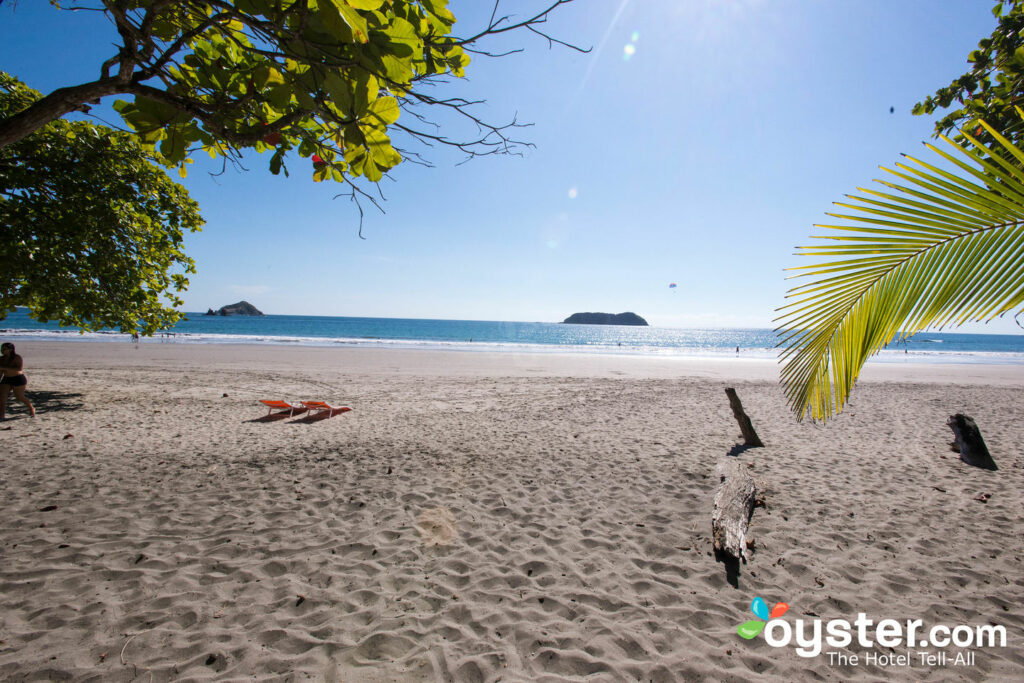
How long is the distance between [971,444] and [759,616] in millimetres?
6559

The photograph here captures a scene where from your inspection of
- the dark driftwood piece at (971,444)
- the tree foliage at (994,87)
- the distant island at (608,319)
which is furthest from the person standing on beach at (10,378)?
the distant island at (608,319)

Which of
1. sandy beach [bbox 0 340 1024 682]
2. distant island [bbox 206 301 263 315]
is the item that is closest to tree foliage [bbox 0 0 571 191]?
sandy beach [bbox 0 340 1024 682]

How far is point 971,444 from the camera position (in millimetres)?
6500

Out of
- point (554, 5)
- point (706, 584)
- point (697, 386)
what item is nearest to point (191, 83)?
point (554, 5)

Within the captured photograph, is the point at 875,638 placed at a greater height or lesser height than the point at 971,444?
lesser

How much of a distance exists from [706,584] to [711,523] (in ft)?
3.63

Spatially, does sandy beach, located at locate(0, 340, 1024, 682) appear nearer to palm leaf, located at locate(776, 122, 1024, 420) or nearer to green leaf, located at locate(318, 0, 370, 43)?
palm leaf, located at locate(776, 122, 1024, 420)

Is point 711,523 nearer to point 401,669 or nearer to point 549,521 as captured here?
point 549,521

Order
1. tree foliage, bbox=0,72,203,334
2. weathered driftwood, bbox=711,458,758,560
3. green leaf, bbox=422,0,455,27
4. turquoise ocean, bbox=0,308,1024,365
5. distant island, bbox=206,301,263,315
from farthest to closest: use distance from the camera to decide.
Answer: distant island, bbox=206,301,263,315 → turquoise ocean, bbox=0,308,1024,365 → tree foliage, bbox=0,72,203,334 → weathered driftwood, bbox=711,458,758,560 → green leaf, bbox=422,0,455,27

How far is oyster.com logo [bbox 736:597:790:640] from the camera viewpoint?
281cm

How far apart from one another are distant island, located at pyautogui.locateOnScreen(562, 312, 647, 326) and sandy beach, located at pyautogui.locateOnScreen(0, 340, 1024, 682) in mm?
174306

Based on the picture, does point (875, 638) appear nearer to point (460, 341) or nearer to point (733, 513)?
point (733, 513)

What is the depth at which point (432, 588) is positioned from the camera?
3.18 meters

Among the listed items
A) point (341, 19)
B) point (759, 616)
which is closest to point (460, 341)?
point (759, 616)
